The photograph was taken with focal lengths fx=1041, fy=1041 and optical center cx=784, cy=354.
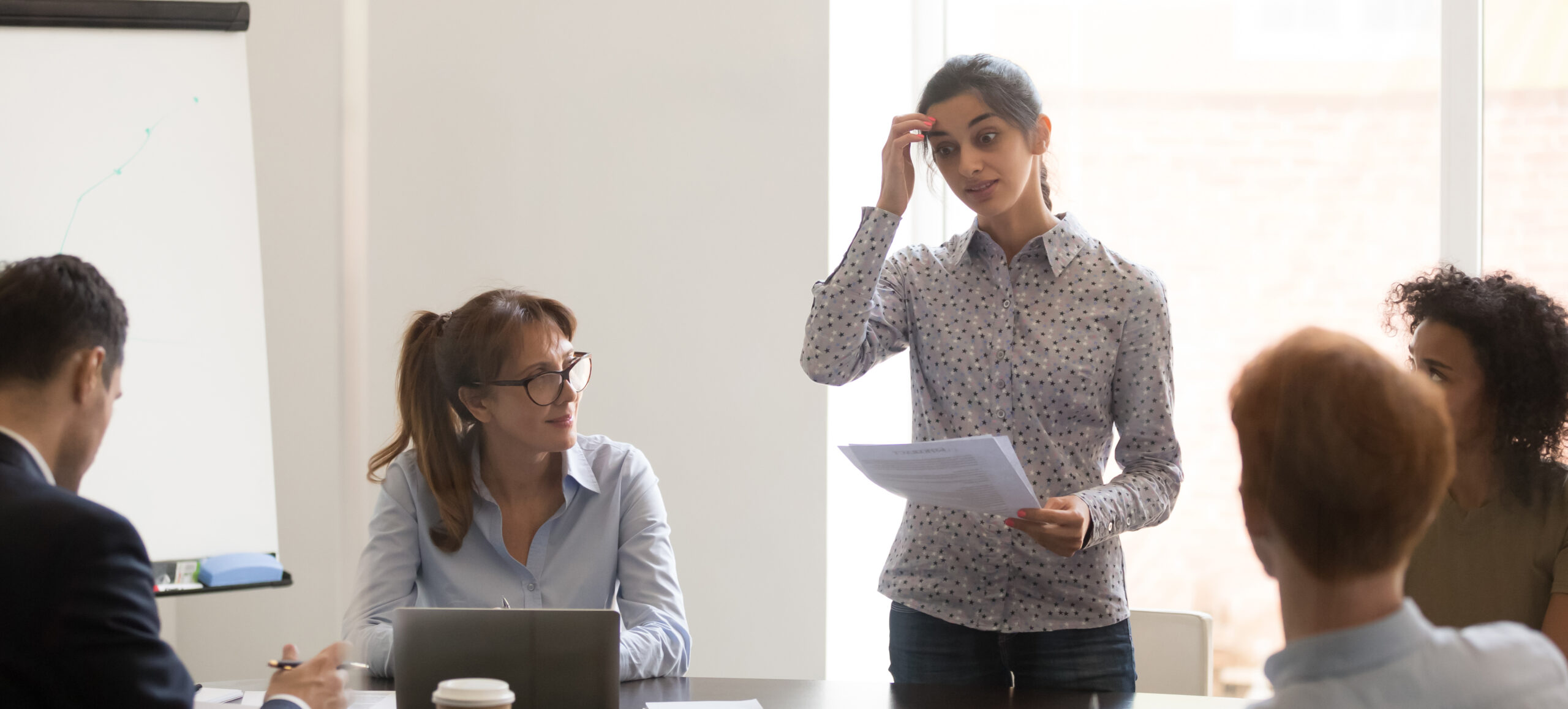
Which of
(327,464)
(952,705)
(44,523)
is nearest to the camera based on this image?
(44,523)

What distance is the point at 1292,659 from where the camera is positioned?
66 cm

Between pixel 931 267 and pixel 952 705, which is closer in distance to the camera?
pixel 952 705

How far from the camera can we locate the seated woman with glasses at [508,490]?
1.70m

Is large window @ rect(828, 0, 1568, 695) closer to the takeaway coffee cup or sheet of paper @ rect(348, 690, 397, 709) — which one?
the takeaway coffee cup

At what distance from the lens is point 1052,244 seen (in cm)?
164

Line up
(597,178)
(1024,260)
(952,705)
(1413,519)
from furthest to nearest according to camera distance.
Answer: (597,178) → (1024,260) → (952,705) → (1413,519)

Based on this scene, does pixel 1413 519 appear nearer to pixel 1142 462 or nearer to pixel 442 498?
pixel 1142 462

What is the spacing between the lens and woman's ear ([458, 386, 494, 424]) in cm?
178

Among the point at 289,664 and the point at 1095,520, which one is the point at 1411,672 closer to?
the point at 1095,520

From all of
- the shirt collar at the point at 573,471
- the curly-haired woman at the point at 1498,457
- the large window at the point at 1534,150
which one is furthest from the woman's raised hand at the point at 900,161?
the curly-haired woman at the point at 1498,457

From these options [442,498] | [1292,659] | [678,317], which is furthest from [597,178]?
[1292,659]

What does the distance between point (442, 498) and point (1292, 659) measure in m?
1.39

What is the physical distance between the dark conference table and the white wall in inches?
46.7

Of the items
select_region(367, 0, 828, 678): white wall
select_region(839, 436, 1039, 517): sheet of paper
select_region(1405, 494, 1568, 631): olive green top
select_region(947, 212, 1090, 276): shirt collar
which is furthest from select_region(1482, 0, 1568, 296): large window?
select_region(367, 0, 828, 678): white wall
